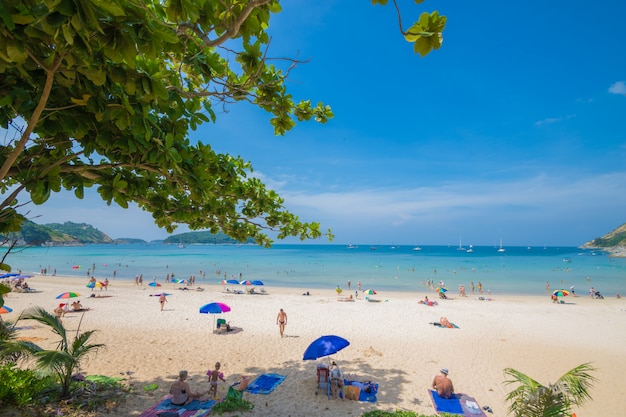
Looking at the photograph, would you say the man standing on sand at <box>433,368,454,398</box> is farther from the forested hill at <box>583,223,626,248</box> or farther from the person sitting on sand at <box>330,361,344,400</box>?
the forested hill at <box>583,223,626,248</box>

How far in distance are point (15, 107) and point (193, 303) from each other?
22036 millimetres

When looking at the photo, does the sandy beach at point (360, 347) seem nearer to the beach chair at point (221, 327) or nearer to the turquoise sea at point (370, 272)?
the beach chair at point (221, 327)

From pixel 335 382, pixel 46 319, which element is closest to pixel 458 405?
pixel 335 382

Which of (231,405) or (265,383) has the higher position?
(231,405)

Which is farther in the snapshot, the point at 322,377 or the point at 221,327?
the point at 221,327

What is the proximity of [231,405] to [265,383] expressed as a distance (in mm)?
1669

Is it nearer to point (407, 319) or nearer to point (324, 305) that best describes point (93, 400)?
point (407, 319)

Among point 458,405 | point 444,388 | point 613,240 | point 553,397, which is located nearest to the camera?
point 553,397

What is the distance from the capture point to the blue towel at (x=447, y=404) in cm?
739

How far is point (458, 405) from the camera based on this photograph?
25.2 ft

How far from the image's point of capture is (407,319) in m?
18.3

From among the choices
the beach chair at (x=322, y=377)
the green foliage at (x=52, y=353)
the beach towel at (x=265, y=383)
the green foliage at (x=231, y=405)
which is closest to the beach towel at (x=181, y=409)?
the green foliage at (x=231, y=405)

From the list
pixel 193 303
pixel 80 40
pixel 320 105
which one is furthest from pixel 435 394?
pixel 193 303

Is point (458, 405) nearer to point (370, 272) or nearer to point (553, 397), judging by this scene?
point (553, 397)
